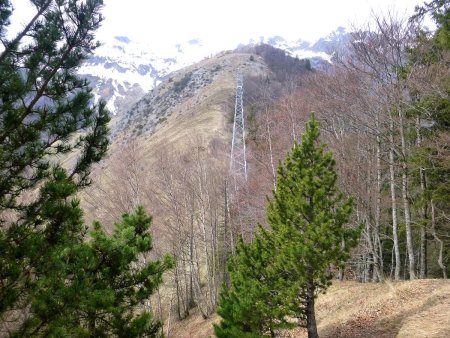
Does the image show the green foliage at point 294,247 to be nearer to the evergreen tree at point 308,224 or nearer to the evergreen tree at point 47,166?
the evergreen tree at point 308,224

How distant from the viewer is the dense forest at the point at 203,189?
5.35m

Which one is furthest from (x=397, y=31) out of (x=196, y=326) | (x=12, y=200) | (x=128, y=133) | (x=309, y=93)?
(x=128, y=133)

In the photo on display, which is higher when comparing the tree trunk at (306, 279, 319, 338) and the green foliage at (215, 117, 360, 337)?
the green foliage at (215, 117, 360, 337)

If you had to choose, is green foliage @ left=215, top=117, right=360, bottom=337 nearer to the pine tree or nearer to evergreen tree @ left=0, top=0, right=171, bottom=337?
the pine tree

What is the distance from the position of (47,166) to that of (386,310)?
9.55 meters

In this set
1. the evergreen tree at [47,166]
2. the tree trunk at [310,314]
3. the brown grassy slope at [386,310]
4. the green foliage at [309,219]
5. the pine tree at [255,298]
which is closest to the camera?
the evergreen tree at [47,166]

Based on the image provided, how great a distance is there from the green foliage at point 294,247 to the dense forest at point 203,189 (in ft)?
0.11

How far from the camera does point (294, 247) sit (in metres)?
9.00

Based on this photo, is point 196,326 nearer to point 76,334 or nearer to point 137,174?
point 137,174

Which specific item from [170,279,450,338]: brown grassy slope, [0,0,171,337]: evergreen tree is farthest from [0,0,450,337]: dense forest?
[170,279,450,338]: brown grassy slope

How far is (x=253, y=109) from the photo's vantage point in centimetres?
4200

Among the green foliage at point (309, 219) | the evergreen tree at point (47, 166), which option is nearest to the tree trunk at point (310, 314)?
the green foliage at point (309, 219)

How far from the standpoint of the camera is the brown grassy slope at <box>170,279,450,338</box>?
29.8 ft

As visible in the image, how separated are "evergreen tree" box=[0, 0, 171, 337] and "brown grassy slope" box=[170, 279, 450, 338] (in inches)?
260
